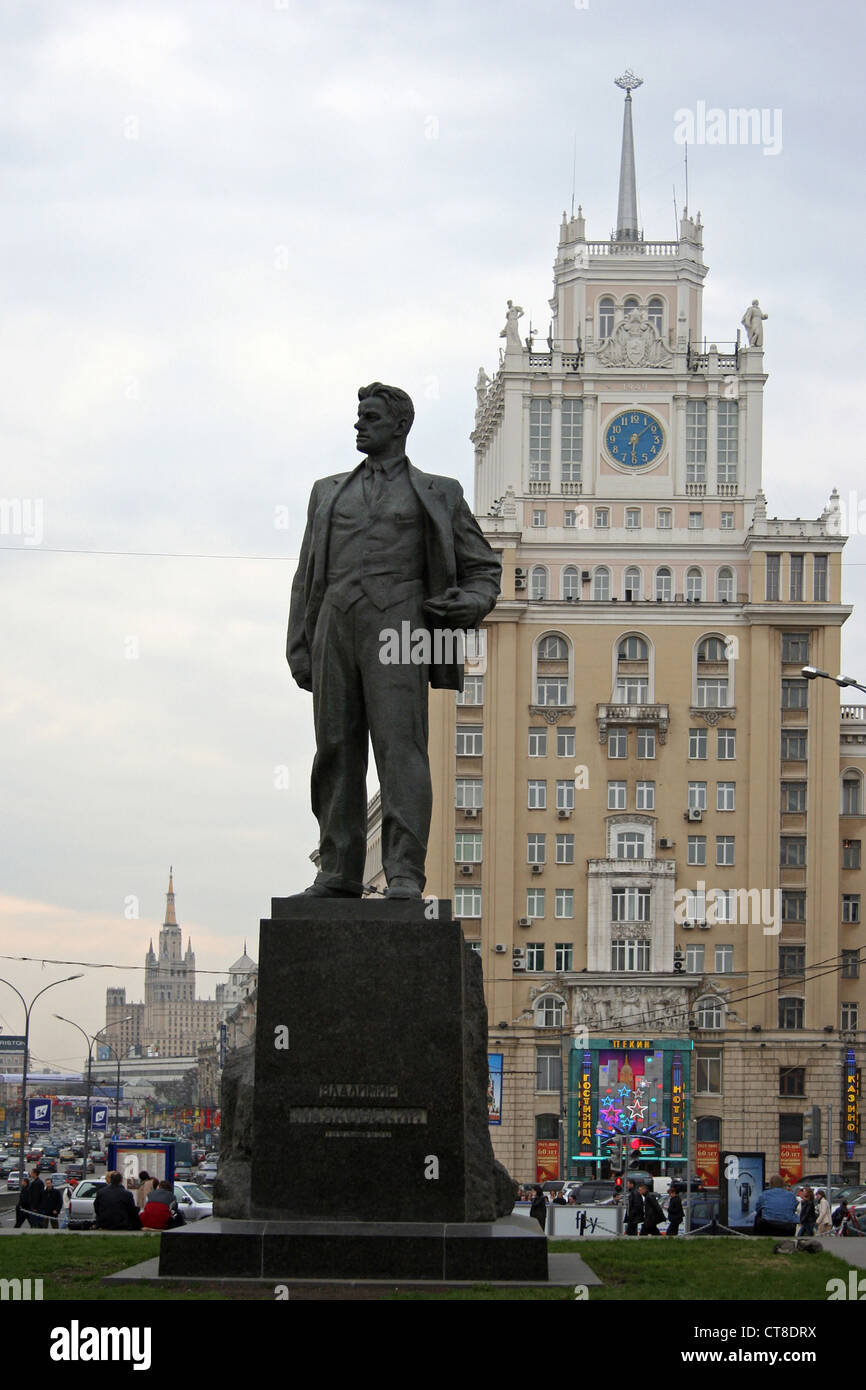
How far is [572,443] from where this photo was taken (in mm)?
91062

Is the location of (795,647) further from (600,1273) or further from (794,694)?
(600,1273)

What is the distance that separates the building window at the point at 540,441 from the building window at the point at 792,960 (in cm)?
2227

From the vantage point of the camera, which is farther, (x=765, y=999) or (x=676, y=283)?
(x=676, y=283)

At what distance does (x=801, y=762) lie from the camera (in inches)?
3435

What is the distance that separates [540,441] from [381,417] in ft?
259

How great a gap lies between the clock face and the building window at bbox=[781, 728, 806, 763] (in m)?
13.1

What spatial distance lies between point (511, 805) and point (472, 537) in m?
73.7

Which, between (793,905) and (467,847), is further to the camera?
(467,847)

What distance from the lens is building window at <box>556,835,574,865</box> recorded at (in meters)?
86.7

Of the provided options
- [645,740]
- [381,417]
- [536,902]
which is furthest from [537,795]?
[381,417]

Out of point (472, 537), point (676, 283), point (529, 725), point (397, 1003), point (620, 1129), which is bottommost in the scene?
point (620, 1129)
